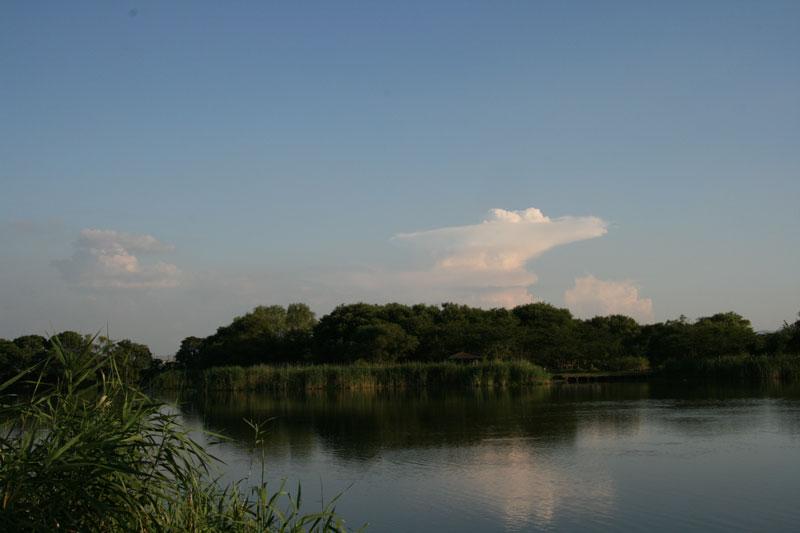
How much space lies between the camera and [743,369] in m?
38.1

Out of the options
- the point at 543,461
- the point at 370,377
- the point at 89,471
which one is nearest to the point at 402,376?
the point at 370,377

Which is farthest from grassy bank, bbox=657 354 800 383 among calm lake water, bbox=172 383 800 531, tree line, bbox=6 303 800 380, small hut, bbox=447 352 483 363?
small hut, bbox=447 352 483 363

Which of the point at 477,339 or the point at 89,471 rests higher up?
the point at 477,339

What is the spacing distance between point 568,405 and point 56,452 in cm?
2424

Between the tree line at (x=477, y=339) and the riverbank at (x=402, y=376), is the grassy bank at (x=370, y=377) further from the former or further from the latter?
the tree line at (x=477, y=339)

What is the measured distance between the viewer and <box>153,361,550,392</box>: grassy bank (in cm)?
3888

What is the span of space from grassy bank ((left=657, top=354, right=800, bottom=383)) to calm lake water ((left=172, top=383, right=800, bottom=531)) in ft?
31.6

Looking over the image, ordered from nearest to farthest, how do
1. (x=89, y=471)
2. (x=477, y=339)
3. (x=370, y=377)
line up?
1. (x=89, y=471)
2. (x=370, y=377)
3. (x=477, y=339)

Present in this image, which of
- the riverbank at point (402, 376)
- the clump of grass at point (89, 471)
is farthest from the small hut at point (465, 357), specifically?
the clump of grass at point (89, 471)

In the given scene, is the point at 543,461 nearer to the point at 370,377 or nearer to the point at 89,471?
the point at 89,471

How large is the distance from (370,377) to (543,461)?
24380mm

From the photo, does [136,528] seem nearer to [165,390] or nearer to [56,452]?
[56,452]

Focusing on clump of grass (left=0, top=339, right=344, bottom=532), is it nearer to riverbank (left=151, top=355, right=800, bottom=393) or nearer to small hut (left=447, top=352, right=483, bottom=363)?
riverbank (left=151, top=355, right=800, bottom=393)

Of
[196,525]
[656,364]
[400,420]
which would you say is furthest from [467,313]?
[196,525]
